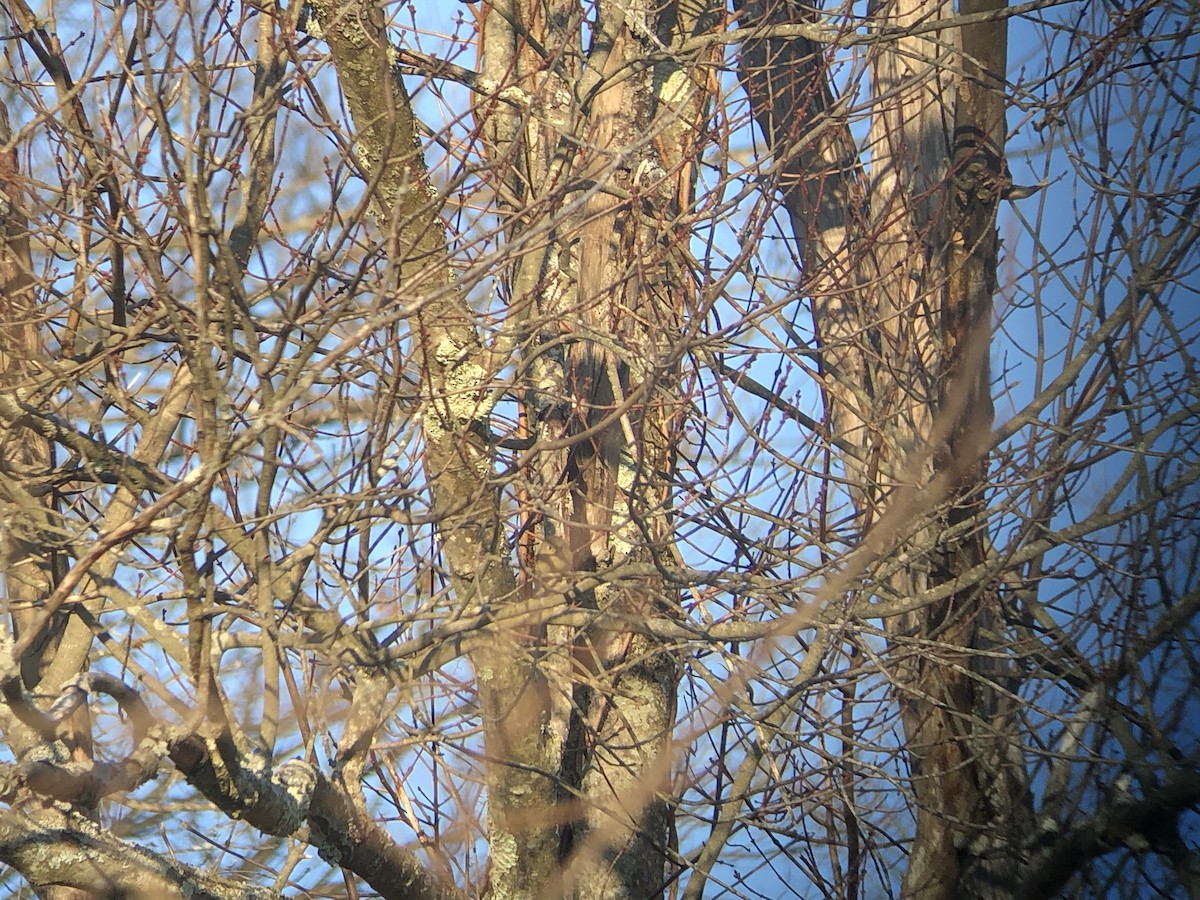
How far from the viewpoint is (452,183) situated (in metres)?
2.65

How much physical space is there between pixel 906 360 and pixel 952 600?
3.02 feet

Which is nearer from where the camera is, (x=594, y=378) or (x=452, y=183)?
(x=452, y=183)

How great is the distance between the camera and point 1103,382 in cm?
367

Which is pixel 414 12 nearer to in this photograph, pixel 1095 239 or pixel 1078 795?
pixel 1095 239

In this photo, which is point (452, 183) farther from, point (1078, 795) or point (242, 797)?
point (1078, 795)

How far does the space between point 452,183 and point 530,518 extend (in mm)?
1909

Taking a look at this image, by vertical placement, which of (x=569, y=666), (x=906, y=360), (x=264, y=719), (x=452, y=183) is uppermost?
(x=906, y=360)

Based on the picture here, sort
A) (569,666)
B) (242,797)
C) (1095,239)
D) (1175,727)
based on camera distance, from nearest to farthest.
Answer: (242,797) → (1175,727) → (1095,239) → (569,666)

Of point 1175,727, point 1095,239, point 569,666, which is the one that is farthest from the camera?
point 569,666

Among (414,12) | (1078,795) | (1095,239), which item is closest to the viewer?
(1078,795)

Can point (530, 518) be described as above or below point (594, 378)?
below

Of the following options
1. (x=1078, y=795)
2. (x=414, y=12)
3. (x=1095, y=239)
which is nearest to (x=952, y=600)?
(x=1078, y=795)

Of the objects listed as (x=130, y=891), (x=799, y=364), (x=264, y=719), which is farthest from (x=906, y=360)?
(x=130, y=891)

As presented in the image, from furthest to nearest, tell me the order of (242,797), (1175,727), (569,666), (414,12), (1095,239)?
(414,12), (569,666), (1095,239), (1175,727), (242,797)
